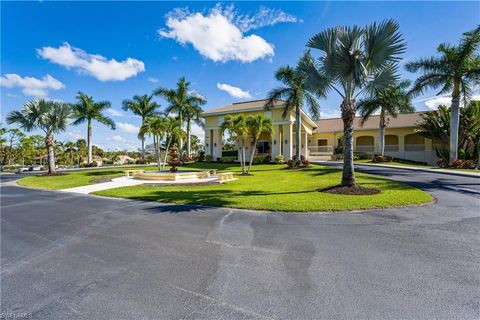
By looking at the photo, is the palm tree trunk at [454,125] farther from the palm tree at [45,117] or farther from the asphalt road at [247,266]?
the palm tree at [45,117]

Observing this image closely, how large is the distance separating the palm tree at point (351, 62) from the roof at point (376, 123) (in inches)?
883

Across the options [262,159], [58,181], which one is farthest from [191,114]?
[58,181]

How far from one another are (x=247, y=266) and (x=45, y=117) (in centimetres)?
2638

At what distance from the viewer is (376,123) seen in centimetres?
3597

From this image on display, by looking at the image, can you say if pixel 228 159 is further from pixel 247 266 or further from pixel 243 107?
pixel 247 266

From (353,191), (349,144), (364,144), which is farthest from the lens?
(364,144)

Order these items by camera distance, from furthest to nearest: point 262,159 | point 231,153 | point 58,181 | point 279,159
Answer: point 231,153
point 262,159
point 279,159
point 58,181

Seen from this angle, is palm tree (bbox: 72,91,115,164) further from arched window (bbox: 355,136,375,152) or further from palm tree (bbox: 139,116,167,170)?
arched window (bbox: 355,136,375,152)

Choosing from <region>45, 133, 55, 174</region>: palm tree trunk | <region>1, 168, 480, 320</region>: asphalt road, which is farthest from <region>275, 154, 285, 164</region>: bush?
<region>45, 133, 55, 174</region>: palm tree trunk

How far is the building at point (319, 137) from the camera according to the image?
2998cm

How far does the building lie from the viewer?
29984 mm

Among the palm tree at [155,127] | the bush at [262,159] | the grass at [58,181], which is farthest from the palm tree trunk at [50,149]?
the bush at [262,159]

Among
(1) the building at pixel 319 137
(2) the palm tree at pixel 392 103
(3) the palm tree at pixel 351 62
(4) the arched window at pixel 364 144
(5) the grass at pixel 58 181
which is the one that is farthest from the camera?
(4) the arched window at pixel 364 144

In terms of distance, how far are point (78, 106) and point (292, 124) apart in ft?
99.7
